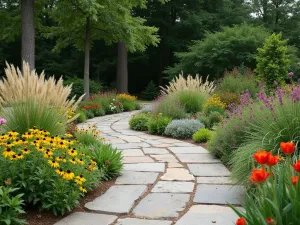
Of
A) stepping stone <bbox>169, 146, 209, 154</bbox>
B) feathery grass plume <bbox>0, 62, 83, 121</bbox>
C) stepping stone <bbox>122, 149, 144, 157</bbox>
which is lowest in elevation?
stepping stone <bbox>122, 149, 144, 157</bbox>

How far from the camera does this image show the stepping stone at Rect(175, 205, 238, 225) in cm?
250

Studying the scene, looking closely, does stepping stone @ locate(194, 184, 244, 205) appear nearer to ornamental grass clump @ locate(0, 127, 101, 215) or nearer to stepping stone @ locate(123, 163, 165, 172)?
stepping stone @ locate(123, 163, 165, 172)

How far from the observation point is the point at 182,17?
22.2 meters

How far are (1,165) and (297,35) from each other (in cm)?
2101

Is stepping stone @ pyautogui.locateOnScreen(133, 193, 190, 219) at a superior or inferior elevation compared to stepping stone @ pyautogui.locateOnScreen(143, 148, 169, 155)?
superior

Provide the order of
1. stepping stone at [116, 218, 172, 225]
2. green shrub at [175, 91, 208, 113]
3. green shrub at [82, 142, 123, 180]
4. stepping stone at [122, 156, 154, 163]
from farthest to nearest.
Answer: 1. green shrub at [175, 91, 208, 113]
2. stepping stone at [122, 156, 154, 163]
3. green shrub at [82, 142, 123, 180]
4. stepping stone at [116, 218, 172, 225]

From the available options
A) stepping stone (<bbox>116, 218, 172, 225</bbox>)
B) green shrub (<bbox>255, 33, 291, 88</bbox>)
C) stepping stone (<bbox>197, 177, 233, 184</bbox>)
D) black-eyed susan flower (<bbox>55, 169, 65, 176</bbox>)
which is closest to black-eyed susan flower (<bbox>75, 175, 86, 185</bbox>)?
black-eyed susan flower (<bbox>55, 169, 65, 176</bbox>)

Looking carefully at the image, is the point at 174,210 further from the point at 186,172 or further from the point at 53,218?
the point at 186,172

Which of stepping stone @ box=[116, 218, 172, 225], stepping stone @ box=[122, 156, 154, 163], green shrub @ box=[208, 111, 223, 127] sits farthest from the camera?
green shrub @ box=[208, 111, 223, 127]

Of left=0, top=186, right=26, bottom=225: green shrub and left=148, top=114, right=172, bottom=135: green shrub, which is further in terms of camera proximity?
left=148, top=114, right=172, bottom=135: green shrub

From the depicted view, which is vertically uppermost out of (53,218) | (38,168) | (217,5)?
(217,5)

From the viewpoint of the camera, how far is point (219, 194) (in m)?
3.10

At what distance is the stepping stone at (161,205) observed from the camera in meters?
2.66

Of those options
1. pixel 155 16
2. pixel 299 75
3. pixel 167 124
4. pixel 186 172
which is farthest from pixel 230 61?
pixel 186 172
